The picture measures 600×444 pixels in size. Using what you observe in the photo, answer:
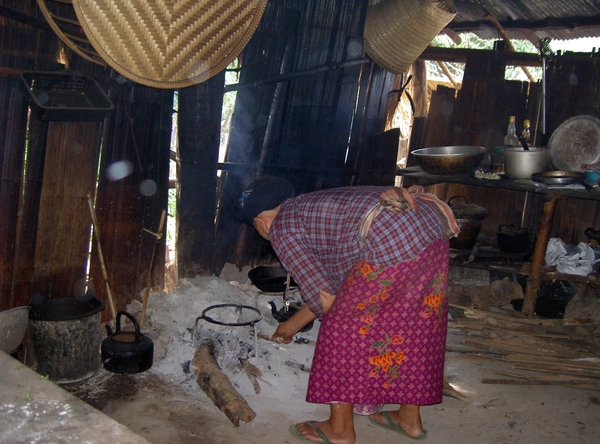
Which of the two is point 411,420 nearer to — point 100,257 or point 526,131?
point 100,257

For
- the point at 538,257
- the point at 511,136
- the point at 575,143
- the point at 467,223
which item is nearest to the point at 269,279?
the point at 467,223

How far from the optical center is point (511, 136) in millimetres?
5914

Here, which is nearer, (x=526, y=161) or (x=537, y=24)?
(x=526, y=161)

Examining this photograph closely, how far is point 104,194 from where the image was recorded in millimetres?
4109

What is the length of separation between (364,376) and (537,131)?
13.8 feet

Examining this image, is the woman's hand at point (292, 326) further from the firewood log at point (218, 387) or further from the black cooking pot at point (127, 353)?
the black cooking pot at point (127, 353)

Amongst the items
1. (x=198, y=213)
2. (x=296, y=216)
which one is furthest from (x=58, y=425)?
(x=198, y=213)

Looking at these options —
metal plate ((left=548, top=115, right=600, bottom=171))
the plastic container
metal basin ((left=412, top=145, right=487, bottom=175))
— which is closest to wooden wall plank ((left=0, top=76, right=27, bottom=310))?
metal basin ((left=412, top=145, right=487, bottom=175))

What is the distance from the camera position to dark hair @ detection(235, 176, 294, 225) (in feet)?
Result: 10.4

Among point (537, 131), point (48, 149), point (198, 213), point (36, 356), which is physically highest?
point (537, 131)

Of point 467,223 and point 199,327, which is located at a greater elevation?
point 467,223

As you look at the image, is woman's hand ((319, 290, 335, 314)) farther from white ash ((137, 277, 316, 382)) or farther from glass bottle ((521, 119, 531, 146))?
glass bottle ((521, 119, 531, 146))

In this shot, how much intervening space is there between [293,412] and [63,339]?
1.50 metres

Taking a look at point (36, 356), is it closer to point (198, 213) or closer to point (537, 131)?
point (198, 213)
